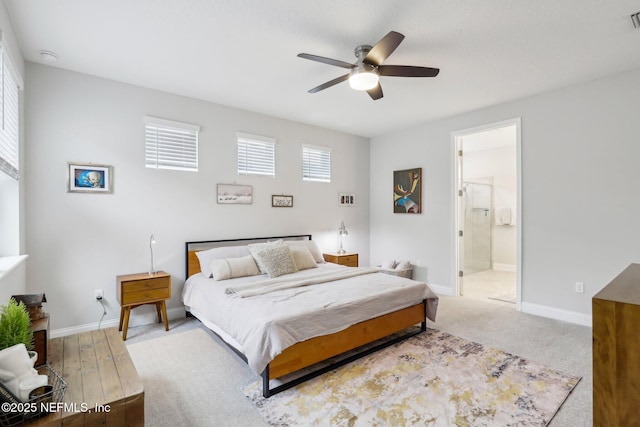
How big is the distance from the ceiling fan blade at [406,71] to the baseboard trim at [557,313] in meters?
3.22

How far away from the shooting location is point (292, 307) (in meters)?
2.50

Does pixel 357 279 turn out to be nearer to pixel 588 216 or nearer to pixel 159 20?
pixel 588 216

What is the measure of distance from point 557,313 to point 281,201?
152 inches

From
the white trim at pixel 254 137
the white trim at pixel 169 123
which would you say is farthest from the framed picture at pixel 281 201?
the white trim at pixel 169 123

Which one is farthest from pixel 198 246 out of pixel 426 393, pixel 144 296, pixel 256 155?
pixel 426 393

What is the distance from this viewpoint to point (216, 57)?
9.66 feet

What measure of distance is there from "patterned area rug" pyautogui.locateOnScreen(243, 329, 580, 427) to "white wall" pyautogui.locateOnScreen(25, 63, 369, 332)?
7.40 ft

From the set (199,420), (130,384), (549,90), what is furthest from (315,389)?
(549,90)

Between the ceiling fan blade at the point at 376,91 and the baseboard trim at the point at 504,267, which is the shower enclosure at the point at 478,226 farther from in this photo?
the ceiling fan blade at the point at 376,91

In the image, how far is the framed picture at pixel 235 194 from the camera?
4211 millimetres

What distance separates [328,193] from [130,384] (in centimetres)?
421

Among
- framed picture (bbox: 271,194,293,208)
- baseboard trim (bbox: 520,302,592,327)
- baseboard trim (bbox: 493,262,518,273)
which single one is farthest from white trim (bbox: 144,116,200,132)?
baseboard trim (bbox: 493,262,518,273)

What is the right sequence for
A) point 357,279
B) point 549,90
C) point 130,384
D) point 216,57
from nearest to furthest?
1. point 130,384
2. point 216,57
3. point 357,279
4. point 549,90

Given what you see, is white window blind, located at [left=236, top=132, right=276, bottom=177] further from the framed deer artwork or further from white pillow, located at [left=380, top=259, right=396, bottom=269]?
white pillow, located at [left=380, top=259, right=396, bottom=269]
